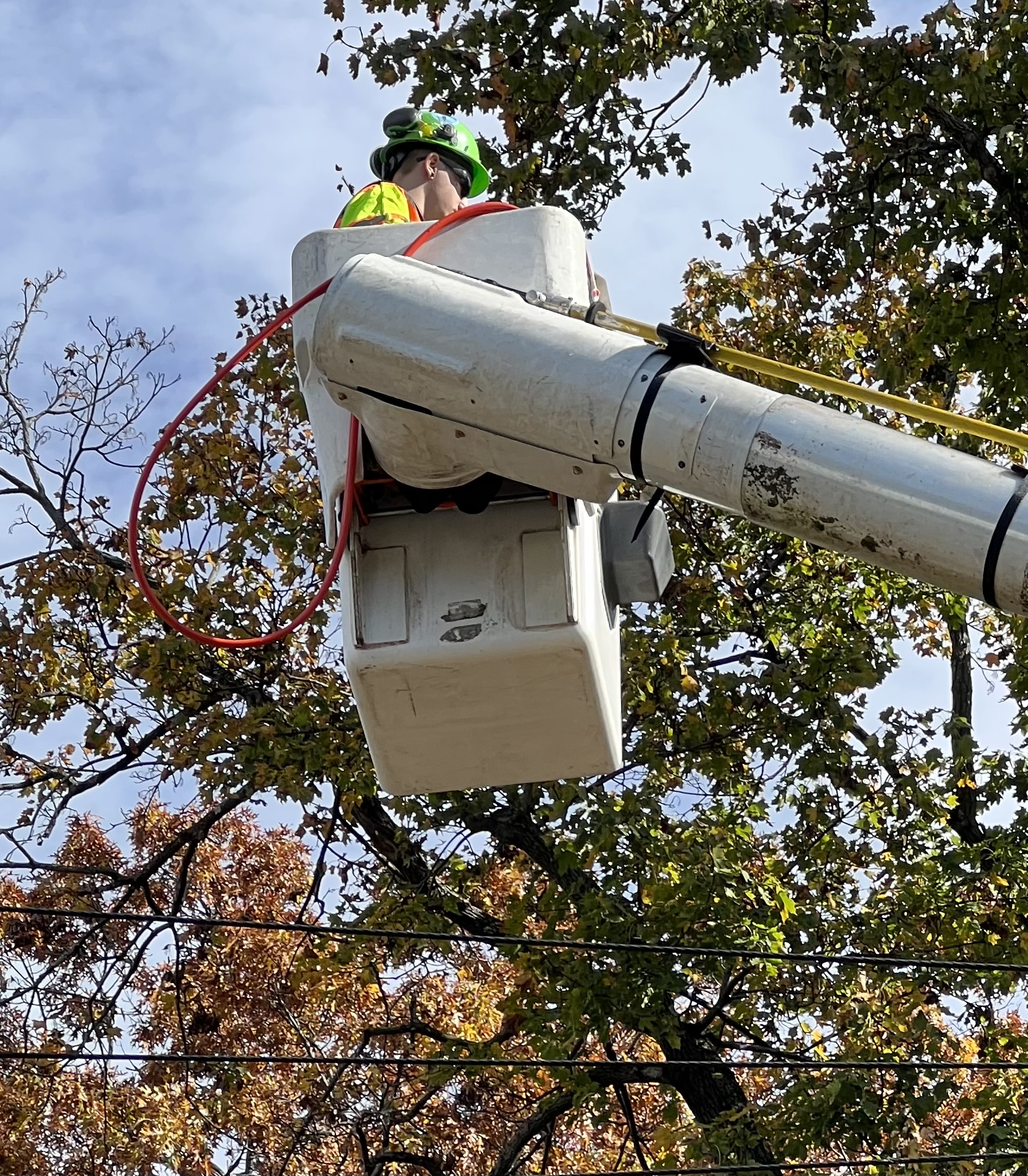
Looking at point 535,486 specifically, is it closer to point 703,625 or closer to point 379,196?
point 379,196

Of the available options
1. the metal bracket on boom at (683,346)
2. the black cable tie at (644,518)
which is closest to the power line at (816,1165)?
the black cable tie at (644,518)

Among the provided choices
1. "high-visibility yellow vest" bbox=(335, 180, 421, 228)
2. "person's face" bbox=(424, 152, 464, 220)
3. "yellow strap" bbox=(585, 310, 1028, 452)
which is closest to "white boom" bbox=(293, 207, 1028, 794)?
"yellow strap" bbox=(585, 310, 1028, 452)

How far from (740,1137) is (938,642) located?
4.61 m

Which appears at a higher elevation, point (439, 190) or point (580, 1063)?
point (439, 190)

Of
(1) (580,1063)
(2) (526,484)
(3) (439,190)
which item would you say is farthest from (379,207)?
(1) (580,1063)

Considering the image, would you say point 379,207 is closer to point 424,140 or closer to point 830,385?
point 424,140

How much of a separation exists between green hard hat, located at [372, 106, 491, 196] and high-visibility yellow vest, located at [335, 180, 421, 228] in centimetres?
37

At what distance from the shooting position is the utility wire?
15.4 feet

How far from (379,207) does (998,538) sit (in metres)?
1.93

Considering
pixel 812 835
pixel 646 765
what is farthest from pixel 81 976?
pixel 812 835

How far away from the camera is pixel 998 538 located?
2342 mm

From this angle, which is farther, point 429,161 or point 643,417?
point 429,161

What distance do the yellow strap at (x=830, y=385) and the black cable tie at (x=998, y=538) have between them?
40 cm

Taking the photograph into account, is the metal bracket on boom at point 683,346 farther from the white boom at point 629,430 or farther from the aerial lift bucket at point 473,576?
the aerial lift bucket at point 473,576
